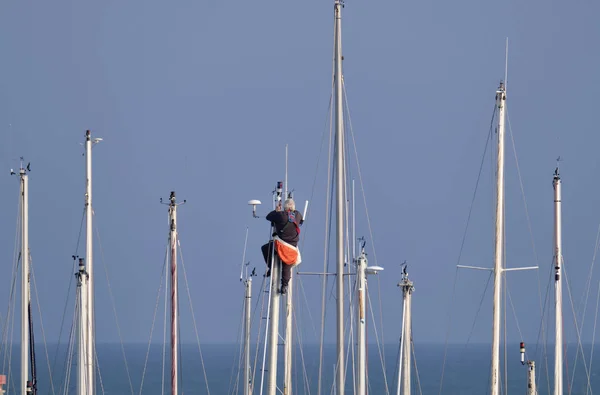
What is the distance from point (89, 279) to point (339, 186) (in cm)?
971

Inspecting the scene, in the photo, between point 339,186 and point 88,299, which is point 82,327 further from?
point 339,186

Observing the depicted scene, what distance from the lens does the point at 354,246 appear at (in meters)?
35.2

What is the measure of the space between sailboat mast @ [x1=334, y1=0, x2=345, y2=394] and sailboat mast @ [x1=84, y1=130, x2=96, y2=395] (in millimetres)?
9192

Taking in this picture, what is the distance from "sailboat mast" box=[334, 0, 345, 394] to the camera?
31.5 metres

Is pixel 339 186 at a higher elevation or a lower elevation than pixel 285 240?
higher

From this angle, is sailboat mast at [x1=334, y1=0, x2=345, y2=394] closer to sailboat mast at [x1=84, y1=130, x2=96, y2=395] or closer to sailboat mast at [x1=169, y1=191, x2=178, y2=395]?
sailboat mast at [x1=169, y1=191, x2=178, y2=395]

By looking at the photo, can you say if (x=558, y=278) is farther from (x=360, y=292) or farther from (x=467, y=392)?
(x=467, y=392)

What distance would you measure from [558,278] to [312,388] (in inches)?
3767

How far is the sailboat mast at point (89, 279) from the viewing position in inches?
1526

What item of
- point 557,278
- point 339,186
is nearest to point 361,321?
point 339,186

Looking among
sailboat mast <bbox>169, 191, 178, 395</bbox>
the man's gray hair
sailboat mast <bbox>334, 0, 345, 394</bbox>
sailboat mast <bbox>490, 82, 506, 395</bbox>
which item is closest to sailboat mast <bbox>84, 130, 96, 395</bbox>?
sailboat mast <bbox>169, 191, 178, 395</bbox>

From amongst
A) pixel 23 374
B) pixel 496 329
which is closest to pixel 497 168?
pixel 496 329

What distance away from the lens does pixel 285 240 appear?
84.8 feet

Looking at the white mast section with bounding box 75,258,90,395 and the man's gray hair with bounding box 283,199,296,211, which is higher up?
the man's gray hair with bounding box 283,199,296,211
